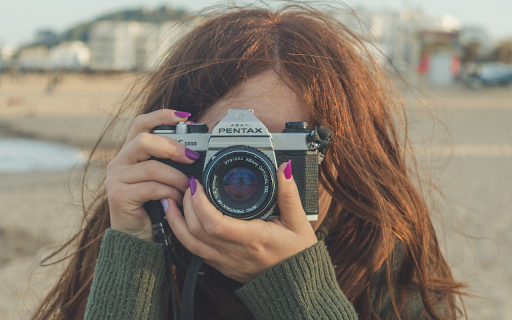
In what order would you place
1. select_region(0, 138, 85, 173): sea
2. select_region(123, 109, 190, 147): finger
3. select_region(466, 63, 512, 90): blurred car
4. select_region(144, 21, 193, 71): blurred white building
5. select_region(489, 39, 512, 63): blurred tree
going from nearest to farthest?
select_region(123, 109, 190, 147): finger < select_region(144, 21, 193, 71): blurred white building < select_region(0, 138, 85, 173): sea < select_region(466, 63, 512, 90): blurred car < select_region(489, 39, 512, 63): blurred tree

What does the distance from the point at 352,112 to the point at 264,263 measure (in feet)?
1.85

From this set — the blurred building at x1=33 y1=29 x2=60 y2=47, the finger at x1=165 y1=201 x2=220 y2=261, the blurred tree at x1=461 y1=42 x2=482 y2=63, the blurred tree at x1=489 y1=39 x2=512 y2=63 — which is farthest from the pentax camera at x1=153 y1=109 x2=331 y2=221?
the blurred building at x1=33 y1=29 x2=60 y2=47

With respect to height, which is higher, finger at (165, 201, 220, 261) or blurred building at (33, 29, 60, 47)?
blurred building at (33, 29, 60, 47)

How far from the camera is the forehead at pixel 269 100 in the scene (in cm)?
128

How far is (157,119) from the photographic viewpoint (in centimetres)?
127

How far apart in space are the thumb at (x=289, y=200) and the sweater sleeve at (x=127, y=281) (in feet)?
1.27

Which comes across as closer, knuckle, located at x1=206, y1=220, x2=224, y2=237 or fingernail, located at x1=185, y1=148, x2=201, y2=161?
knuckle, located at x1=206, y1=220, x2=224, y2=237

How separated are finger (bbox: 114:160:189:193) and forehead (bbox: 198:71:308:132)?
27 cm

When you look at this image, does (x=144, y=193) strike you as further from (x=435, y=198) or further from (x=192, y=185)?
(x=435, y=198)

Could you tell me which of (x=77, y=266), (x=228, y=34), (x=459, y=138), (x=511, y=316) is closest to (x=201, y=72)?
(x=228, y=34)

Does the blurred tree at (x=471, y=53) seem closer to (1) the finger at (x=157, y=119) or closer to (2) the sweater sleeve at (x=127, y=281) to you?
(1) the finger at (x=157, y=119)

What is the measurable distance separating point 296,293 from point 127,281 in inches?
18.1

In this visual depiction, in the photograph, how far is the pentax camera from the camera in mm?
1127

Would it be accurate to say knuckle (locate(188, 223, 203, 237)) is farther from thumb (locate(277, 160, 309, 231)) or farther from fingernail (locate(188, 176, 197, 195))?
thumb (locate(277, 160, 309, 231))
